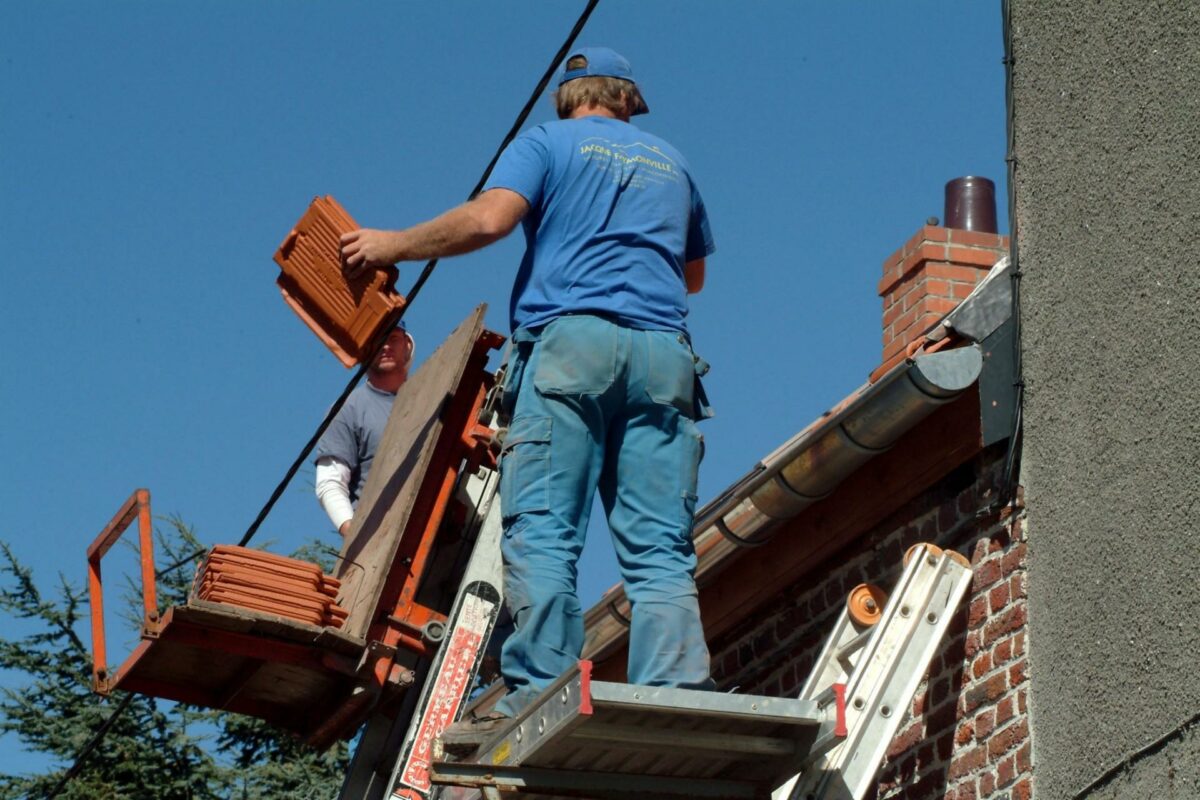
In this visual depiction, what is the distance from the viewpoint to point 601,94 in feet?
20.6

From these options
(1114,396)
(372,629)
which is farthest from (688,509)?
(1114,396)

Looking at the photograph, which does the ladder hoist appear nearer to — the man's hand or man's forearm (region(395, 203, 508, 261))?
the man's hand

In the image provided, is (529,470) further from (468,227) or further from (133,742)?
(133,742)

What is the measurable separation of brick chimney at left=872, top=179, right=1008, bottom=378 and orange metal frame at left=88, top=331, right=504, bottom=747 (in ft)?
10.6

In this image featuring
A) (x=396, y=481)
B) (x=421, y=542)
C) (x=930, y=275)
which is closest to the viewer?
(x=421, y=542)

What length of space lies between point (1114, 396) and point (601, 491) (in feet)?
5.09

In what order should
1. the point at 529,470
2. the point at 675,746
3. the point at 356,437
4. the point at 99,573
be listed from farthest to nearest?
the point at 356,437
the point at 99,573
the point at 529,470
the point at 675,746

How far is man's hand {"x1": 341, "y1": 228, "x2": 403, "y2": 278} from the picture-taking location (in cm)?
623

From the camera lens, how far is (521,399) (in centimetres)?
569

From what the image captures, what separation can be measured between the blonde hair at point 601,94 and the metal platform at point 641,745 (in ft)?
7.09

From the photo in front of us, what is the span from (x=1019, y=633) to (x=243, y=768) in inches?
392

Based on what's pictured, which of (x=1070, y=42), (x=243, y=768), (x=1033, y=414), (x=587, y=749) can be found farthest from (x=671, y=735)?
(x=243, y=768)

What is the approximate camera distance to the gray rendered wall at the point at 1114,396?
210 inches

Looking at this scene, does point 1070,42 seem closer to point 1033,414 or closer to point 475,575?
point 1033,414
